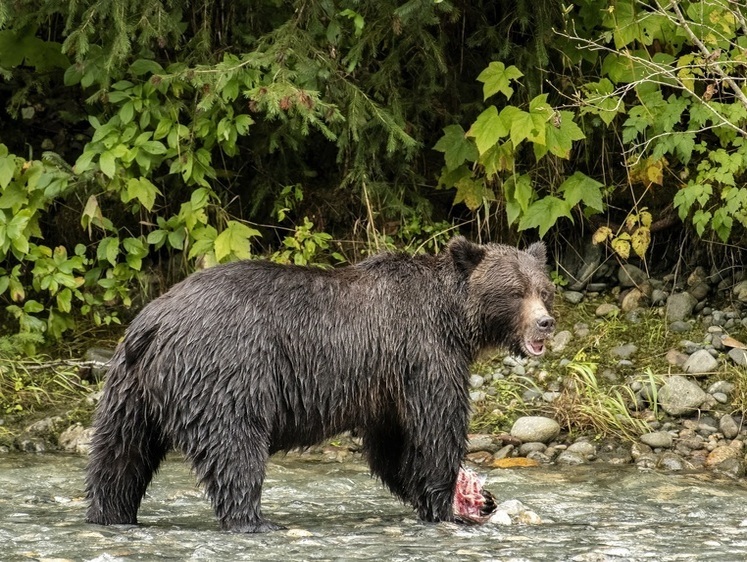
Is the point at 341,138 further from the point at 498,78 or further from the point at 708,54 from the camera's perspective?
the point at 708,54

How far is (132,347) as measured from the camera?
242 inches

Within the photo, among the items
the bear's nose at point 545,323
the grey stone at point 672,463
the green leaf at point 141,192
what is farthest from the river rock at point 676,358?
the green leaf at point 141,192

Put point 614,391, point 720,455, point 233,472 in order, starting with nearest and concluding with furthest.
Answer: point 233,472 → point 720,455 → point 614,391

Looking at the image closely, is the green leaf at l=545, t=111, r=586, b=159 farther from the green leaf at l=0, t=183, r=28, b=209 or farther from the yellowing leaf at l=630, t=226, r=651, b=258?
the green leaf at l=0, t=183, r=28, b=209

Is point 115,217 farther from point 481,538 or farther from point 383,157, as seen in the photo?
point 481,538

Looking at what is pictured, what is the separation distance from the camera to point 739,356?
30.3 ft

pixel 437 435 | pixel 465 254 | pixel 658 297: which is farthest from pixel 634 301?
pixel 437 435

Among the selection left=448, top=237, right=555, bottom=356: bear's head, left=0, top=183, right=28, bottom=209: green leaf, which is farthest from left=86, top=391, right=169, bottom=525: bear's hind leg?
left=0, top=183, right=28, bottom=209: green leaf

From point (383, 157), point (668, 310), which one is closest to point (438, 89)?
point (383, 157)

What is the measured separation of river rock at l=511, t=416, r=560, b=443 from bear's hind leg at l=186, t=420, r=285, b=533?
2992 millimetres

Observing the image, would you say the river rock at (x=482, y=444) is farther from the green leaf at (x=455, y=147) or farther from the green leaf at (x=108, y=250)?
the green leaf at (x=108, y=250)

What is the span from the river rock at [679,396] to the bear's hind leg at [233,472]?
383 cm

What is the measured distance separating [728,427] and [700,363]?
0.78m

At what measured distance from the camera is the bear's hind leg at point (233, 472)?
19.8 feet
